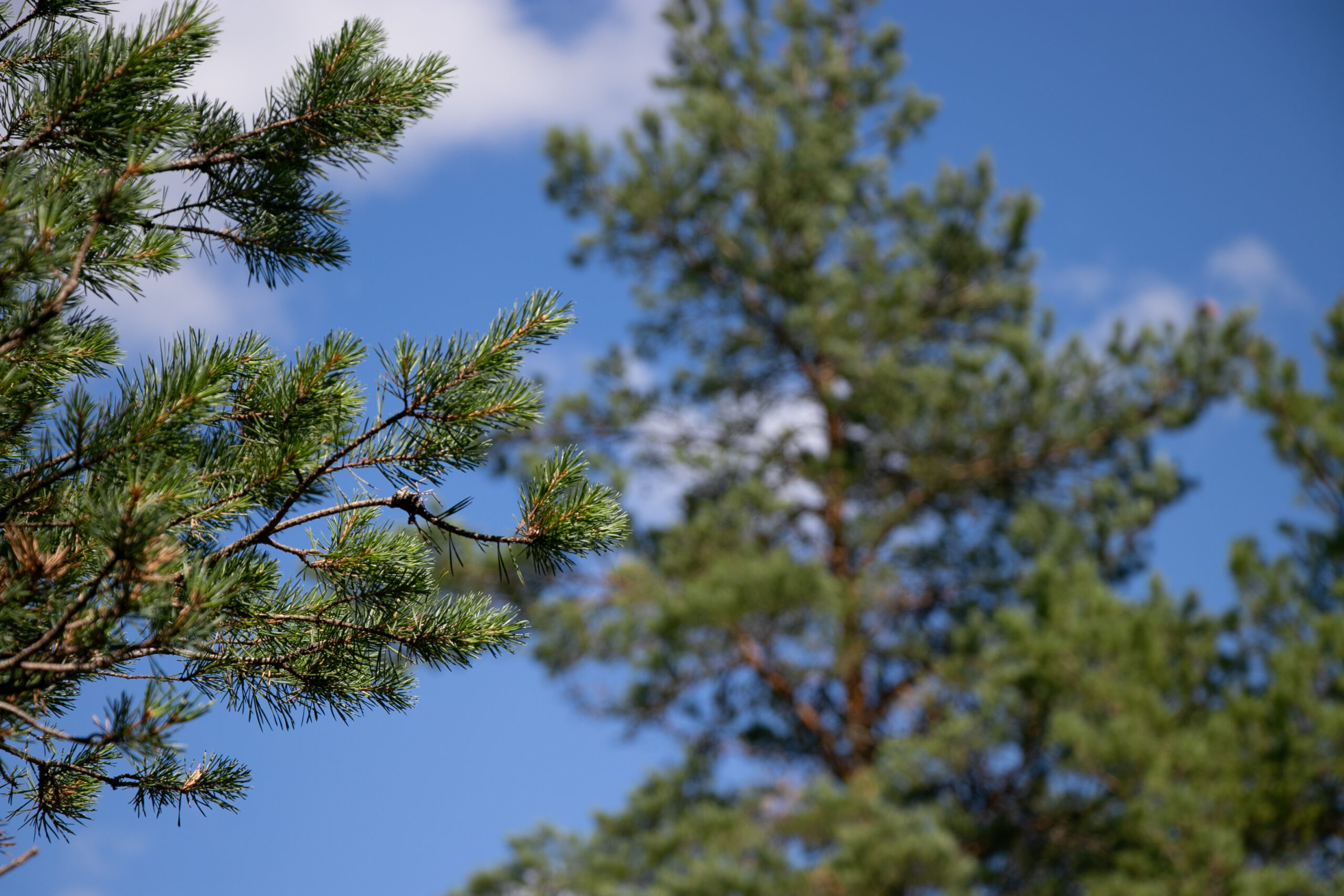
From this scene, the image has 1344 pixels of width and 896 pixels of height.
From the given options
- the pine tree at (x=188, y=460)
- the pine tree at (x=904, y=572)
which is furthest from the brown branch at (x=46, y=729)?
the pine tree at (x=904, y=572)

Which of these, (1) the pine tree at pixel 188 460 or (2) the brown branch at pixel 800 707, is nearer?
(1) the pine tree at pixel 188 460

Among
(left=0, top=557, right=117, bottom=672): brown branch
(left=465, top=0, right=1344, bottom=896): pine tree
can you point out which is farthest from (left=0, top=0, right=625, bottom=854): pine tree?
(left=465, top=0, right=1344, bottom=896): pine tree

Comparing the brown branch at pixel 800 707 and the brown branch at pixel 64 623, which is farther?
the brown branch at pixel 800 707

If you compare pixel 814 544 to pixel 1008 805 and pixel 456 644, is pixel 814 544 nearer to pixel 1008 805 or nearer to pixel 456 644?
pixel 1008 805

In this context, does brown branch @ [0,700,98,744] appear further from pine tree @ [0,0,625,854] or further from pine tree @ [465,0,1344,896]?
pine tree @ [465,0,1344,896]

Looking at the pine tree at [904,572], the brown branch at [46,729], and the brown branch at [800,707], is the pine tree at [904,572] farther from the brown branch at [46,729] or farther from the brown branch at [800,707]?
the brown branch at [46,729]

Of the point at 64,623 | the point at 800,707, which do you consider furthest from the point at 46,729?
the point at 800,707

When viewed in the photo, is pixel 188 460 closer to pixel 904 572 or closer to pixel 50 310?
pixel 50 310

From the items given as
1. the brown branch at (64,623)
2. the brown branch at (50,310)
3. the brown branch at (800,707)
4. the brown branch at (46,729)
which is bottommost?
the brown branch at (46,729)

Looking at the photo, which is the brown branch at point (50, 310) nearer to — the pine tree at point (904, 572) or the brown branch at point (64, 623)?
the brown branch at point (64, 623)

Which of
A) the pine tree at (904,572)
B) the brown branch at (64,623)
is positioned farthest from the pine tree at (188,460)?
the pine tree at (904,572)

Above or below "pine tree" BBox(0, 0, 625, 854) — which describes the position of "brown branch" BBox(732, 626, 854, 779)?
above

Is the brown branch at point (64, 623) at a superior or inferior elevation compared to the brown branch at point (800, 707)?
inferior

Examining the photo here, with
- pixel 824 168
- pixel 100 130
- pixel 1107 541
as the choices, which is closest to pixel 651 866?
pixel 1107 541
